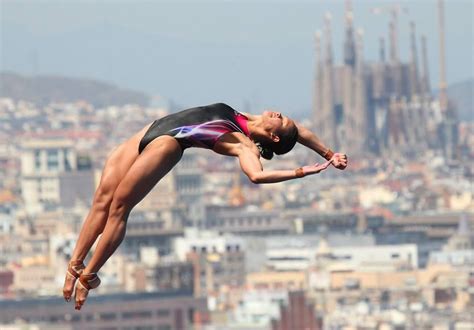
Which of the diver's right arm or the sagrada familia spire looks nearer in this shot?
the diver's right arm

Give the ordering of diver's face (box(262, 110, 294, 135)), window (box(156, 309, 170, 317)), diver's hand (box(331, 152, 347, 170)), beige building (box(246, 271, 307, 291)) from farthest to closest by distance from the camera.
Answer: beige building (box(246, 271, 307, 291)) < window (box(156, 309, 170, 317)) < diver's face (box(262, 110, 294, 135)) < diver's hand (box(331, 152, 347, 170))

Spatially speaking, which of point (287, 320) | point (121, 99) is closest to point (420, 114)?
point (121, 99)

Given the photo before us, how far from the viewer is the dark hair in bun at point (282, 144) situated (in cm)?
754

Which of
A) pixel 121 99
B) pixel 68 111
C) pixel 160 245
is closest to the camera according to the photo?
pixel 160 245

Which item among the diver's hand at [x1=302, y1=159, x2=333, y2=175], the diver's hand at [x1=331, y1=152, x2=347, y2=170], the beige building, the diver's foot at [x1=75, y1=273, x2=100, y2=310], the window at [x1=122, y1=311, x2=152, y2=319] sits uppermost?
the beige building

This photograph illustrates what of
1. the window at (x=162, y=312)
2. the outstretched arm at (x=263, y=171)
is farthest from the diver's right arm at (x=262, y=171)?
the window at (x=162, y=312)

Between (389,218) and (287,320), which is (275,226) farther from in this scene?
(287,320)

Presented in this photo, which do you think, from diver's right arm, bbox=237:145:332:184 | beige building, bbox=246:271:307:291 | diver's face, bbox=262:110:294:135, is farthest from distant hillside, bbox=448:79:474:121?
diver's right arm, bbox=237:145:332:184

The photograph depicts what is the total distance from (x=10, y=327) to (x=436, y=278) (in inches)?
736

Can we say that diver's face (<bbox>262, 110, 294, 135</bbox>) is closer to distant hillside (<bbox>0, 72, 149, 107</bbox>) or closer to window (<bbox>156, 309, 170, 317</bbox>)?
window (<bbox>156, 309, 170, 317</bbox>)

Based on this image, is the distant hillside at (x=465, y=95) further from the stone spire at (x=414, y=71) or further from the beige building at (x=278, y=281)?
the beige building at (x=278, y=281)

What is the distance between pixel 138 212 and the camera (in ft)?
296

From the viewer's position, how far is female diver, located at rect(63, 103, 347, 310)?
7.46 meters

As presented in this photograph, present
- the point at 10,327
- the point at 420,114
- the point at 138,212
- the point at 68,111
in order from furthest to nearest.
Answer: the point at 68,111
the point at 420,114
the point at 138,212
the point at 10,327
